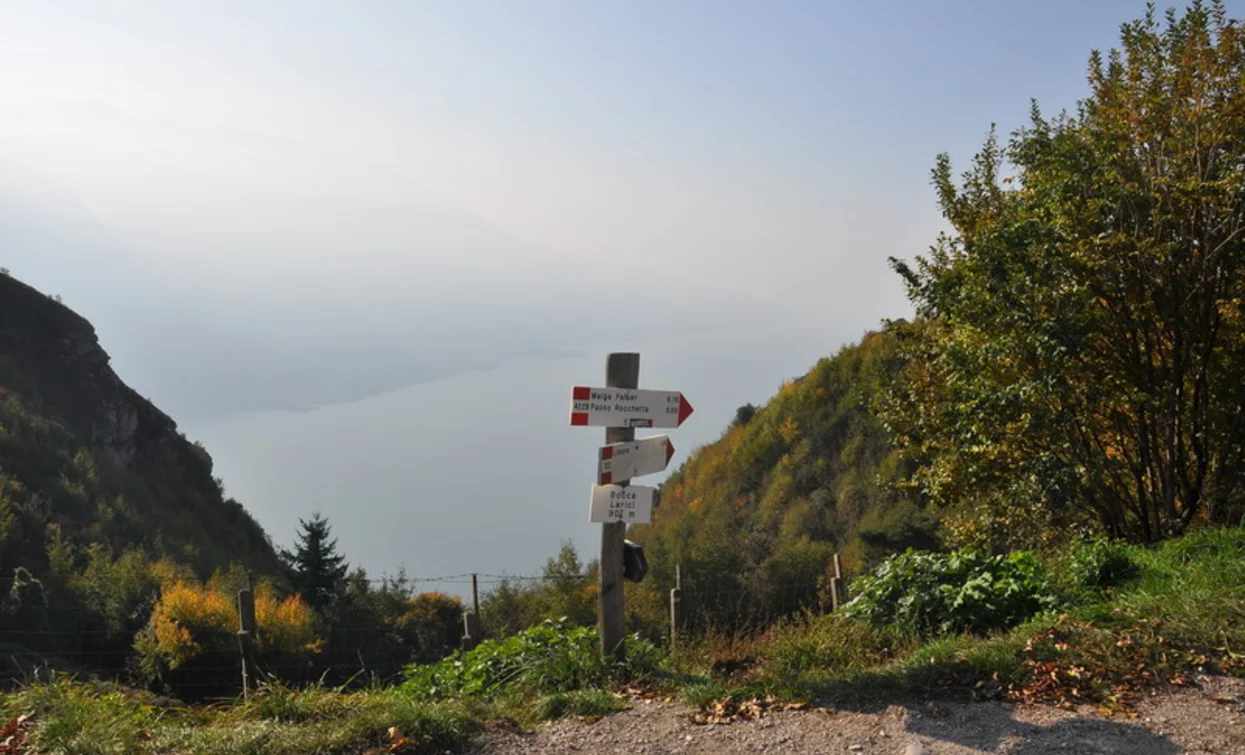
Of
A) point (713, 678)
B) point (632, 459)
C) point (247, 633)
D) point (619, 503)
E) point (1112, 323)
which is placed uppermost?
point (1112, 323)

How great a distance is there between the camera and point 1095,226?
11.7m

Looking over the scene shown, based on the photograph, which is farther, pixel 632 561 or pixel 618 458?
pixel 632 561

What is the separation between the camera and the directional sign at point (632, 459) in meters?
7.52

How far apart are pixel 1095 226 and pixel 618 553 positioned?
7292 mm

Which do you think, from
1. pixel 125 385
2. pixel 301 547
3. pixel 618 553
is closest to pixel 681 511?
pixel 301 547

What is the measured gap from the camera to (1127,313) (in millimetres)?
11594

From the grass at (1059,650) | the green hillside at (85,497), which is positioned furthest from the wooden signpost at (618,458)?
the green hillside at (85,497)

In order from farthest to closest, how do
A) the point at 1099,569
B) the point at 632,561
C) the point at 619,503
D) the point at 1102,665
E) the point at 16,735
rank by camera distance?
the point at 1099,569, the point at 632,561, the point at 619,503, the point at 1102,665, the point at 16,735

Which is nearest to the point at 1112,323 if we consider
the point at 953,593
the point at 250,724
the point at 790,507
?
the point at 953,593

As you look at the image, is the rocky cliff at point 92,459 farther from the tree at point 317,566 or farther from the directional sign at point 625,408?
the directional sign at point 625,408

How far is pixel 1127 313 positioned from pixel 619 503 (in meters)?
7.08

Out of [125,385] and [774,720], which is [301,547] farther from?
[774,720]

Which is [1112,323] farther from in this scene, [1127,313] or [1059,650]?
[1059,650]

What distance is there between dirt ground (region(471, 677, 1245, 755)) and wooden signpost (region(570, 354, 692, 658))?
122 cm
